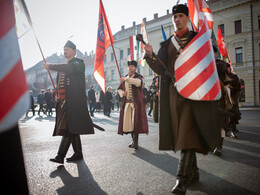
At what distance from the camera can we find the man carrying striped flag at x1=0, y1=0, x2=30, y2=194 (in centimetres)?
102

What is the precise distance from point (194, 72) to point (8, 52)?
189cm

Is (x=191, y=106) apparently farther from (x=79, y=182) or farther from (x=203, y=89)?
(x=79, y=182)

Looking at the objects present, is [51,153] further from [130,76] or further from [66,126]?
[130,76]

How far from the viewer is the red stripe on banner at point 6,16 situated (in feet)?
3.43

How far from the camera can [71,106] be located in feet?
12.8

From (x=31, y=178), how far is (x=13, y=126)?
2.21 m

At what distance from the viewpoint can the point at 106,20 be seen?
502 cm

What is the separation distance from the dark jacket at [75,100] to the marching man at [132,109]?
1.35m

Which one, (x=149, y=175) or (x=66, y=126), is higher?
(x=66, y=126)

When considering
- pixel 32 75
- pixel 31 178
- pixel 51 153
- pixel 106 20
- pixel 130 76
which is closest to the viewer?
pixel 31 178

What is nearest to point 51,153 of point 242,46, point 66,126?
point 66,126

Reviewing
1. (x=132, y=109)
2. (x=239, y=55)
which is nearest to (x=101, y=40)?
(x=132, y=109)

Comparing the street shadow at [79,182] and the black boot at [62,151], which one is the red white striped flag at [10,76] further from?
the black boot at [62,151]

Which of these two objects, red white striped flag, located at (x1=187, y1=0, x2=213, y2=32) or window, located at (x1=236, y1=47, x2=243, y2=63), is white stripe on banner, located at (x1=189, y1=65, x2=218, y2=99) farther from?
window, located at (x1=236, y1=47, x2=243, y2=63)
